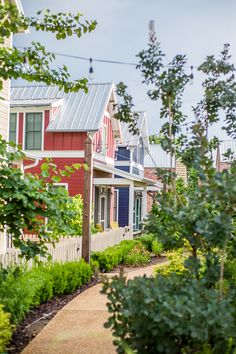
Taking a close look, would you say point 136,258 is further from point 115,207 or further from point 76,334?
point 115,207

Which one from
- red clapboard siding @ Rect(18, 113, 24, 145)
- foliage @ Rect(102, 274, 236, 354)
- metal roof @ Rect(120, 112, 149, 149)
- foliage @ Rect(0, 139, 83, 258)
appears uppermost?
metal roof @ Rect(120, 112, 149, 149)

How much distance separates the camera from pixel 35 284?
683 centimetres

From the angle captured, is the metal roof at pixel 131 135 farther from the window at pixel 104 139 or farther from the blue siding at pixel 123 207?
the window at pixel 104 139

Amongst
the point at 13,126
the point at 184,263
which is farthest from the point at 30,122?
the point at 184,263

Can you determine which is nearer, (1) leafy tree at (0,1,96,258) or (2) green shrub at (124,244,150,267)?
(1) leafy tree at (0,1,96,258)

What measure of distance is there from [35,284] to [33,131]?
13756 millimetres

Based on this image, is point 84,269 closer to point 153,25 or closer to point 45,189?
point 45,189

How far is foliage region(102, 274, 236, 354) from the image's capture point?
3371 mm

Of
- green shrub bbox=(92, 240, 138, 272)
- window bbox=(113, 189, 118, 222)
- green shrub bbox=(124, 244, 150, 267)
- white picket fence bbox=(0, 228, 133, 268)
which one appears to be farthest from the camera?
window bbox=(113, 189, 118, 222)

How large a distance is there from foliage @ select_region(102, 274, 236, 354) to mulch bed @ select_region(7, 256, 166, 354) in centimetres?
79

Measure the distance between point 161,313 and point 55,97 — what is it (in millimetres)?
18300

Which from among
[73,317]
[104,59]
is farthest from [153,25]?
[104,59]

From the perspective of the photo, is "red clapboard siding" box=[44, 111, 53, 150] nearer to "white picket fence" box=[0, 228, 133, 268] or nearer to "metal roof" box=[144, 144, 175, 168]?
"white picket fence" box=[0, 228, 133, 268]

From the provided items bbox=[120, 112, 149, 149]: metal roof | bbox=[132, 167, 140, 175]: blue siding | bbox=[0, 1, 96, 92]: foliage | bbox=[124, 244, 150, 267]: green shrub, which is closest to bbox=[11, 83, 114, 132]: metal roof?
bbox=[120, 112, 149, 149]: metal roof
